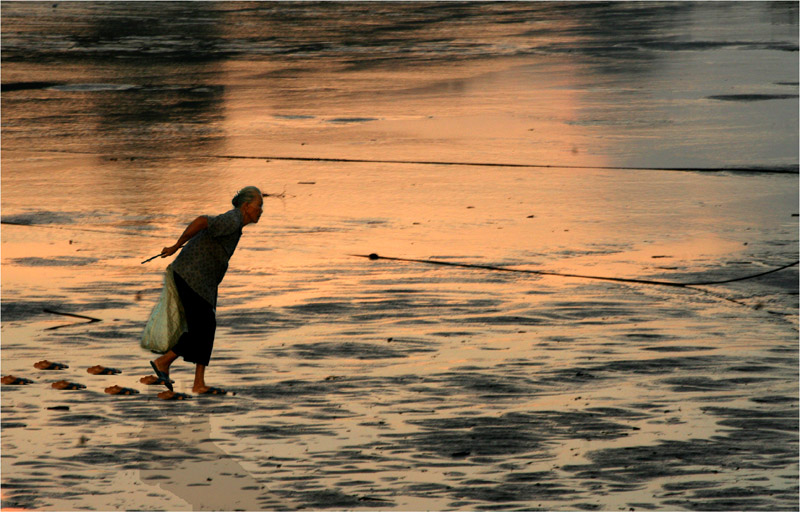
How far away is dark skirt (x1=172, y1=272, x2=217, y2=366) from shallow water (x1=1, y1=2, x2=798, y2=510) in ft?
0.64

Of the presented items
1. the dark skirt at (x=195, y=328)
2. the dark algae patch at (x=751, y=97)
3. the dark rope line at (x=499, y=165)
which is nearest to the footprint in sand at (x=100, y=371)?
the dark skirt at (x=195, y=328)

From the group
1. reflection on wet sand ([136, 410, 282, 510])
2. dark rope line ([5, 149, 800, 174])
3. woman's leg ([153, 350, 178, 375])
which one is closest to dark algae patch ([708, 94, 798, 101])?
dark rope line ([5, 149, 800, 174])

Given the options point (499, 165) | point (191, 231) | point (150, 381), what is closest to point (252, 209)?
point (191, 231)

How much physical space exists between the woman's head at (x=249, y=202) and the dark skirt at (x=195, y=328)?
465 millimetres

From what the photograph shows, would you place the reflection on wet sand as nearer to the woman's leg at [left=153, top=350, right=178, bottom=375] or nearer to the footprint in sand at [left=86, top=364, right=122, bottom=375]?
the woman's leg at [left=153, top=350, right=178, bottom=375]

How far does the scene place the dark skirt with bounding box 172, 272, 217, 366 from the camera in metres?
7.18

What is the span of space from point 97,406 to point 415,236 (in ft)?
13.1

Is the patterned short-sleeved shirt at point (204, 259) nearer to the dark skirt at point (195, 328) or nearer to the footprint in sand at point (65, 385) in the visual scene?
the dark skirt at point (195, 328)

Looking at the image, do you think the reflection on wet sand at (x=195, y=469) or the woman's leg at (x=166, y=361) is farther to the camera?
the woman's leg at (x=166, y=361)

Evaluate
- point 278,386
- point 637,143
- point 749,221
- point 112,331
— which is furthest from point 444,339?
point 637,143

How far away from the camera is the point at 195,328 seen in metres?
7.24

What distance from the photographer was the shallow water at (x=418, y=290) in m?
6.00

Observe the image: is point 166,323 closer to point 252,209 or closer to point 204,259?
point 204,259

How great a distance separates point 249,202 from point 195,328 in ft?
2.24
